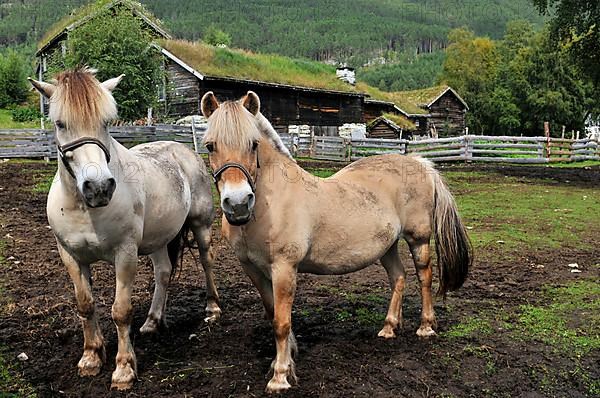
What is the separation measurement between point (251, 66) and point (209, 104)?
25.9m

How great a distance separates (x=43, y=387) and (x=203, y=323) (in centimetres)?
158

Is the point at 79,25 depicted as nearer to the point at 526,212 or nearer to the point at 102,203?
the point at 526,212

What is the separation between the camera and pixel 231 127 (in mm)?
3377

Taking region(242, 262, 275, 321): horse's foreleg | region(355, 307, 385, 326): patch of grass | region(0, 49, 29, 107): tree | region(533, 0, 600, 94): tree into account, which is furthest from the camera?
region(0, 49, 29, 107): tree

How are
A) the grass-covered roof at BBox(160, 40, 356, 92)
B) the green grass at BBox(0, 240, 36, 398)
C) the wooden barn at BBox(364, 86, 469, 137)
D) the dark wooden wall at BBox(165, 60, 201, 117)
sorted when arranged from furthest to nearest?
the wooden barn at BBox(364, 86, 469, 137)
the grass-covered roof at BBox(160, 40, 356, 92)
the dark wooden wall at BBox(165, 60, 201, 117)
the green grass at BBox(0, 240, 36, 398)

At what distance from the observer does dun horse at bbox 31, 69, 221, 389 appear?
333 cm

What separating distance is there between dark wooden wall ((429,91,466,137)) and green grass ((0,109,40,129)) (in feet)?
96.0

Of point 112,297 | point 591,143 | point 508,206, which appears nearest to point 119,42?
point 508,206

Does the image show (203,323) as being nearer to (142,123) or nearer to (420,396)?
(420,396)

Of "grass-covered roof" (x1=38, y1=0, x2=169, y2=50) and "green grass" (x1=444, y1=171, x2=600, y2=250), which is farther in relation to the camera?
"grass-covered roof" (x1=38, y1=0, x2=169, y2=50)

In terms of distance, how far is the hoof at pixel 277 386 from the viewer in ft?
11.8

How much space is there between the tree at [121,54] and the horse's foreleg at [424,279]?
1855 centimetres

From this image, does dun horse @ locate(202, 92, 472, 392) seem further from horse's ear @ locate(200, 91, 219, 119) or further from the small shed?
the small shed

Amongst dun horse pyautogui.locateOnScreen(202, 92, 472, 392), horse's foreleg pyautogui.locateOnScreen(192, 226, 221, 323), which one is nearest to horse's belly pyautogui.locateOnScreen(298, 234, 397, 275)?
dun horse pyautogui.locateOnScreen(202, 92, 472, 392)
